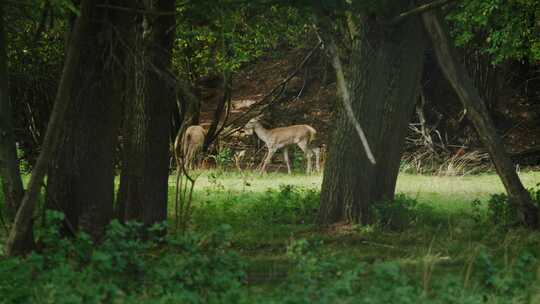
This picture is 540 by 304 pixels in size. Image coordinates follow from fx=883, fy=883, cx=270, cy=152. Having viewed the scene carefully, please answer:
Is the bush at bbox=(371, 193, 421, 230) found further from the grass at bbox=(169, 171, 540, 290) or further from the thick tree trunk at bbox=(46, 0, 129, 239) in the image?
the thick tree trunk at bbox=(46, 0, 129, 239)

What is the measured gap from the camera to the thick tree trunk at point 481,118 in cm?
1042

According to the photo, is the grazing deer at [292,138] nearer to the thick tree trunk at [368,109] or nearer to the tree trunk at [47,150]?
the thick tree trunk at [368,109]

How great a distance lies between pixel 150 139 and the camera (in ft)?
32.7

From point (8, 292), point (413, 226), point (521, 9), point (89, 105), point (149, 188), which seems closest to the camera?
point (8, 292)

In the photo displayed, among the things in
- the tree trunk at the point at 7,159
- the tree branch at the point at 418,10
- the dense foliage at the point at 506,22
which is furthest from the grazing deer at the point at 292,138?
the tree trunk at the point at 7,159

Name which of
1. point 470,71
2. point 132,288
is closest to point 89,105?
point 132,288

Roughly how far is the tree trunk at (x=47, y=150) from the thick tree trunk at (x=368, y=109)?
4299mm

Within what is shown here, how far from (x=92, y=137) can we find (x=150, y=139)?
3.35ft

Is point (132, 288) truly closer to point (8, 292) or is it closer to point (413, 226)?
point (8, 292)

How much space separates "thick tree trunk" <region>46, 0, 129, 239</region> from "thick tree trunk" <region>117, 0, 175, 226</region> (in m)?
0.42

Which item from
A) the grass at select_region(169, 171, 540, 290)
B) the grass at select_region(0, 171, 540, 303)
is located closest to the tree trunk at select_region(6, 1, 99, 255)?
the grass at select_region(0, 171, 540, 303)

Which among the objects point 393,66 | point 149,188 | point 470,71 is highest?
Result: point 470,71

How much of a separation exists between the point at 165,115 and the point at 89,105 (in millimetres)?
1257

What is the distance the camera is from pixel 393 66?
11.3 metres
